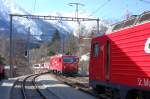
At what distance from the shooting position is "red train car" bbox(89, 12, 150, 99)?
15.6m

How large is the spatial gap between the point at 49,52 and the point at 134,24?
128 metres

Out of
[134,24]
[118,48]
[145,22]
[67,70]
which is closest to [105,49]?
[118,48]

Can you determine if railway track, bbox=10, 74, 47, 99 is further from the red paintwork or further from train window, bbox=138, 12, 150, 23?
train window, bbox=138, 12, 150, 23

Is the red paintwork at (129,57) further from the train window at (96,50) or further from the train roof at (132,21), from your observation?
the train window at (96,50)

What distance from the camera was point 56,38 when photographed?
15500 centimetres

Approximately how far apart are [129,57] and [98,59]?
4877 millimetres

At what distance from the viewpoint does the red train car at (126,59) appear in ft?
51.1

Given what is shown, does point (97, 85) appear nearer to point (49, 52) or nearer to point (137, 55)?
point (137, 55)

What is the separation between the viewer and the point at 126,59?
1739 centimetres

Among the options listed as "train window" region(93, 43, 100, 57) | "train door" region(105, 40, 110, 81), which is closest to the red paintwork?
"train door" region(105, 40, 110, 81)

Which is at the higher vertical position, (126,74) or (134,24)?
(134,24)

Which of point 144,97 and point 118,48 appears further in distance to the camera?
point 118,48

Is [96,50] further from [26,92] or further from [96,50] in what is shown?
[26,92]

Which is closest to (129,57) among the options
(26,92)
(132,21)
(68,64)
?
(132,21)
